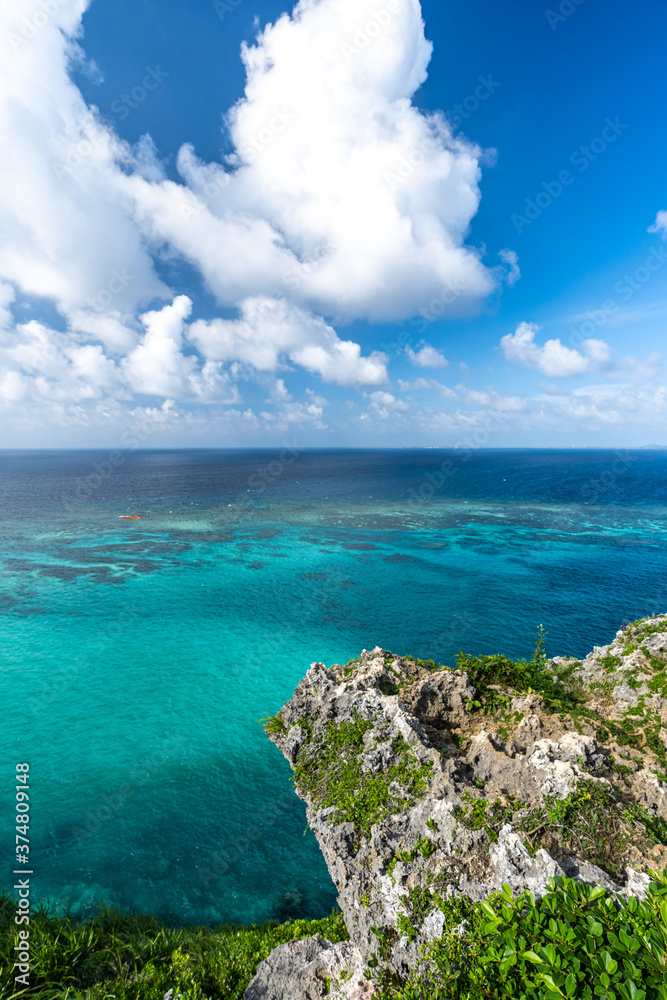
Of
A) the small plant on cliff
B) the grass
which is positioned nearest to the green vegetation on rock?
the small plant on cliff

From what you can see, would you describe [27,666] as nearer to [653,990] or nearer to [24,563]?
[24,563]

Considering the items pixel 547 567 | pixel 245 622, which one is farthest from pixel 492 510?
pixel 245 622

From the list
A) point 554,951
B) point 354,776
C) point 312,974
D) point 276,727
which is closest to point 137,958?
point 312,974

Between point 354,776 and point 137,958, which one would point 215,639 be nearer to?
point 137,958

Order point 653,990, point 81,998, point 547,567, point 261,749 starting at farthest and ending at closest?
point 547,567
point 261,749
point 81,998
point 653,990

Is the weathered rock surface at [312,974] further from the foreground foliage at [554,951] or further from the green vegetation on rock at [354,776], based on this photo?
the green vegetation on rock at [354,776]

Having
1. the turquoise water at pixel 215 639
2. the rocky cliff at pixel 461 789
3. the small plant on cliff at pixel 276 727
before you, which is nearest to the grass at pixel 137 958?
the rocky cliff at pixel 461 789

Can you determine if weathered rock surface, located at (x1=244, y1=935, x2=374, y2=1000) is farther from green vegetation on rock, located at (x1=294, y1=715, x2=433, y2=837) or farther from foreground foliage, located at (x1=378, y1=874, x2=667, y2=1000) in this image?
green vegetation on rock, located at (x1=294, y1=715, x2=433, y2=837)
